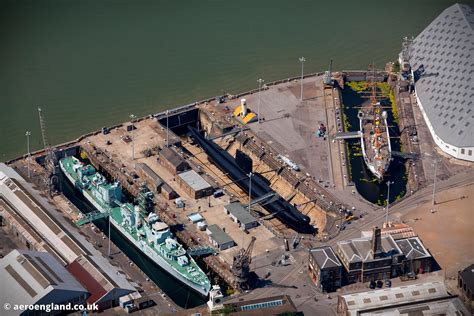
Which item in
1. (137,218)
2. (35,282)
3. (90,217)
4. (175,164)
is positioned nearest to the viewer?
(35,282)

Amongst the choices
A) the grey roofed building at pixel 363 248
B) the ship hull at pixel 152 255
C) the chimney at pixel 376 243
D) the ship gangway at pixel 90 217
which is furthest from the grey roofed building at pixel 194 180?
the chimney at pixel 376 243

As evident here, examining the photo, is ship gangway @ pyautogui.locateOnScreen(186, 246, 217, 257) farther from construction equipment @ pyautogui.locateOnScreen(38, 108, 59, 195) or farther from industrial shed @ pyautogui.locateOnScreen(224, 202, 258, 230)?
construction equipment @ pyautogui.locateOnScreen(38, 108, 59, 195)

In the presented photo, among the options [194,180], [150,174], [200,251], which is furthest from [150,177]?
[200,251]

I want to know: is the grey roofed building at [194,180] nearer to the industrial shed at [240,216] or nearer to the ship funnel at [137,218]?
the industrial shed at [240,216]

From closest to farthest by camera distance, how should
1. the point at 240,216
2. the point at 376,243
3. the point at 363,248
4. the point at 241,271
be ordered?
the point at 241,271 < the point at 376,243 < the point at 363,248 < the point at 240,216

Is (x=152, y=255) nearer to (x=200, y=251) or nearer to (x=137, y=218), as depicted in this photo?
(x=137, y=218)

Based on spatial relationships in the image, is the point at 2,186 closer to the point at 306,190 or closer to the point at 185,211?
the point at 185,211
